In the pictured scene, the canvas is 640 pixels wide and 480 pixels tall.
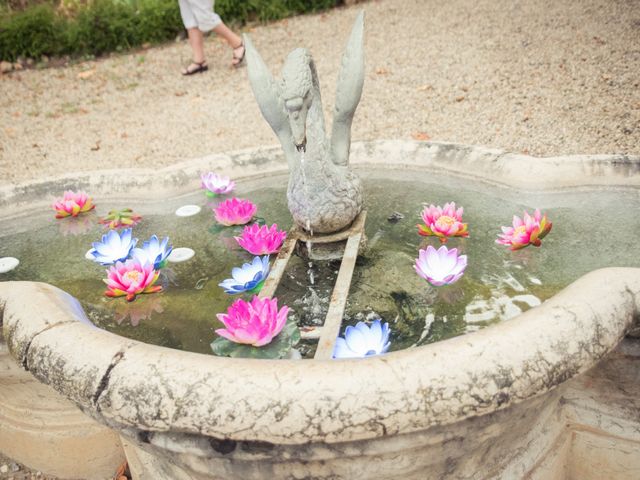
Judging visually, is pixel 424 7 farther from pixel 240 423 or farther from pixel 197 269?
pixel 240 423

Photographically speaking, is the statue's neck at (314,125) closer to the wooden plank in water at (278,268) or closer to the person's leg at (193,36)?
the wooden plank in water at (278,268)

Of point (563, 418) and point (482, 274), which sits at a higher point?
point (482, 274)

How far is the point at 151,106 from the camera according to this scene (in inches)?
230

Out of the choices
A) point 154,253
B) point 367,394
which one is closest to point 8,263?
point 154,253

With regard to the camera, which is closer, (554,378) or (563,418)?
(554,378)

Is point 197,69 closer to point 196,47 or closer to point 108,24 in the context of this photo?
point 196,47

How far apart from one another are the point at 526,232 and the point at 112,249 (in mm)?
1405

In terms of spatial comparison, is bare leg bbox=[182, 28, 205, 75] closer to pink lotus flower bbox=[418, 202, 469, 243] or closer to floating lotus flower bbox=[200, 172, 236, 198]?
floating lotus flower bbox=[200, 172, 236, 198]

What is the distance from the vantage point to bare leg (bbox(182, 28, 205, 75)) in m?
6.09

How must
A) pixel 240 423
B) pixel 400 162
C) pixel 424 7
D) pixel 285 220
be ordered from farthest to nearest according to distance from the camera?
pixel 424 7
pixel 400 162
pixel 285 220
pixel 240 423

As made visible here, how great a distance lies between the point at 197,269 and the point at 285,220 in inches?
17.9

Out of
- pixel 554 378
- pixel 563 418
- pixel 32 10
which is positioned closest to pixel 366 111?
pixel 563 418

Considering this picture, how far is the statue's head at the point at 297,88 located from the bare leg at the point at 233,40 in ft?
15.3

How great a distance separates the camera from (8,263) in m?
2.23
